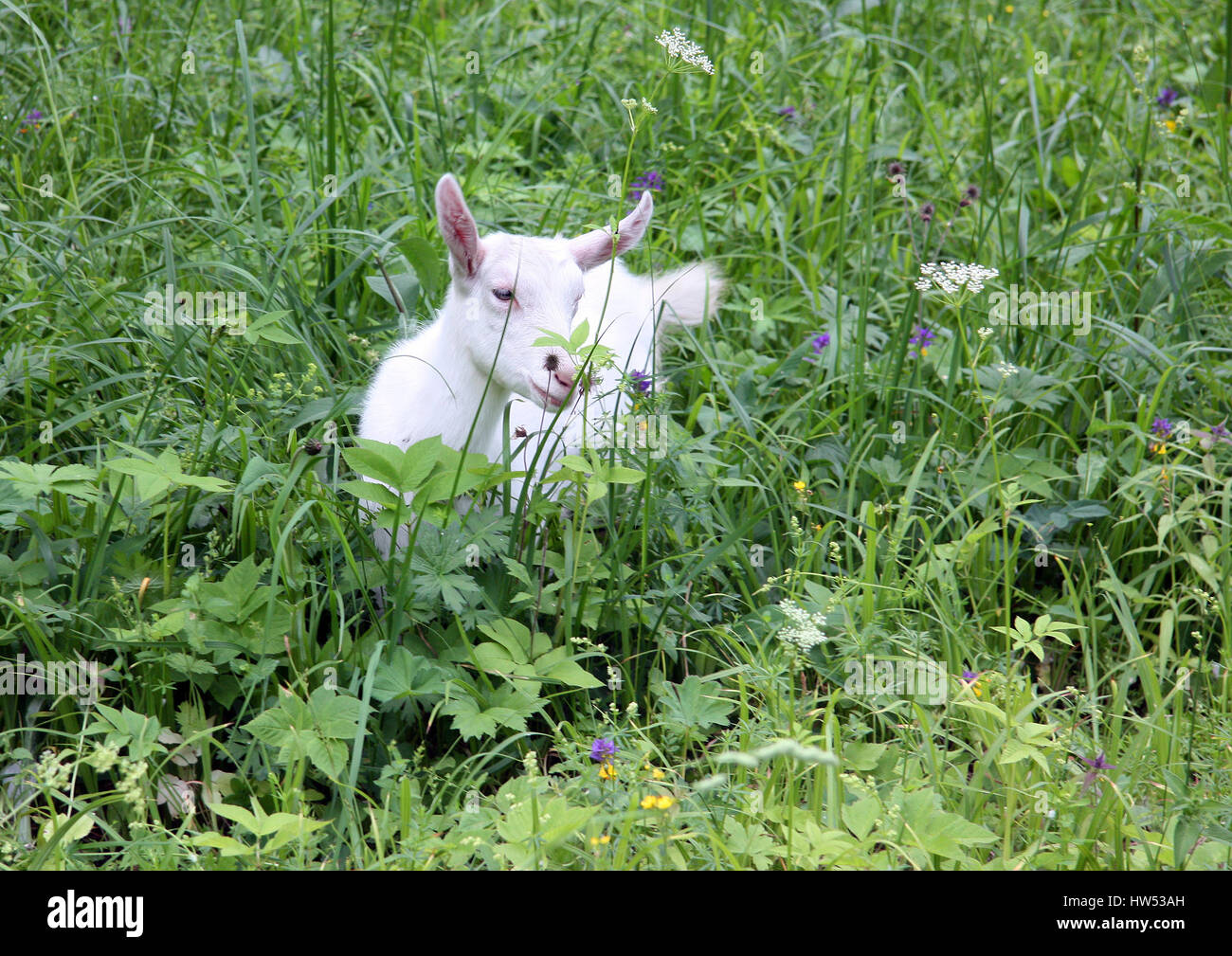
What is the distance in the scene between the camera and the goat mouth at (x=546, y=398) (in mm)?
2686

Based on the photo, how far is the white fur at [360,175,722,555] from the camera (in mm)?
2713

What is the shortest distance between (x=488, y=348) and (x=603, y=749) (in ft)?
3.75

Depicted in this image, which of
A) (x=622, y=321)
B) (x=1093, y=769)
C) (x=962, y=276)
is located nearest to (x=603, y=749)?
(x=1093, y=769)

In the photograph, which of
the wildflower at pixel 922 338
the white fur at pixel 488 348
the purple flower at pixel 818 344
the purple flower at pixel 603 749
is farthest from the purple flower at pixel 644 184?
the purple flower at pixel 603 749

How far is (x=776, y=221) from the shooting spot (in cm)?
416

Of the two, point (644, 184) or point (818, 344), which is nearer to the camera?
point (818, 344)

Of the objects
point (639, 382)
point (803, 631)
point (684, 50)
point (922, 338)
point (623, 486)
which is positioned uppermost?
point (684, 50)

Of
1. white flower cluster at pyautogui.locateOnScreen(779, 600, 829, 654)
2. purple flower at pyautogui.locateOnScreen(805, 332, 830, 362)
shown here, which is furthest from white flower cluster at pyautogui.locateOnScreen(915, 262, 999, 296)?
purple flower at pyautogui.locateOnScreen(805, 332, 830, 362)

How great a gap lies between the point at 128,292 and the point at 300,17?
6.43 ft

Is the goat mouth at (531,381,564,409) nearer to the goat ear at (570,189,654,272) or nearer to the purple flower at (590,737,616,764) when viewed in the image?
the goat ear at (570,189,654,272)

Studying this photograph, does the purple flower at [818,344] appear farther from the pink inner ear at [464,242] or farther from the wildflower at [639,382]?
the pink inner ear at [464,242]

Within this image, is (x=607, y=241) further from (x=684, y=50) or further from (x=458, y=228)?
(x=684, y=50)

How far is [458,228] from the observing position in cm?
274
